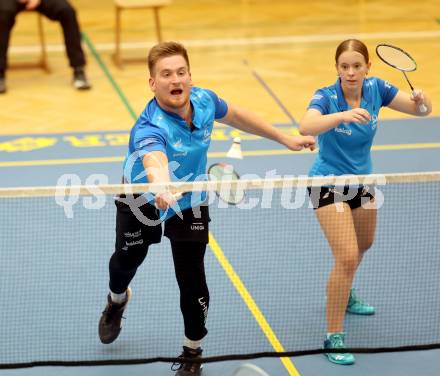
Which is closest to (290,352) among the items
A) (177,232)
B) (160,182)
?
(177,232)

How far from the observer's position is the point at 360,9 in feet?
50.1

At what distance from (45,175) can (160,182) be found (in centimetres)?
420

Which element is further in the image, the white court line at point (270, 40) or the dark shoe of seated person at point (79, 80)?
the white court line at point (270, 40)

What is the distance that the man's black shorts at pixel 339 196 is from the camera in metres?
5.80

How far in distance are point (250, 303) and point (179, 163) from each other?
5.05 feet

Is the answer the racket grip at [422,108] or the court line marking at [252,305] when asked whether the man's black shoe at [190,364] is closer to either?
the court line marking at [252,305]

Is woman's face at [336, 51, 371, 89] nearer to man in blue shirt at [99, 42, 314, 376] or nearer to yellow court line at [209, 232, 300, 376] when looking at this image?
man in blue shirt at [99, 42, 314, 376]

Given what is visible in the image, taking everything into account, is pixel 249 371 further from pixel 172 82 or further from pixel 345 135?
pixel 345 135

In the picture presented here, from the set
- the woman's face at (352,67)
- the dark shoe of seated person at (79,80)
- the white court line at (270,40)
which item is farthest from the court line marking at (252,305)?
the white court line at (270,40)

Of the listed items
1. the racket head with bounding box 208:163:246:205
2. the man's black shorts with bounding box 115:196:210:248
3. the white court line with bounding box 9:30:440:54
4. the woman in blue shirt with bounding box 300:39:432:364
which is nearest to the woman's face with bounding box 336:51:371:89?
the woman in blue shirt with bounding box 300:39:432:364

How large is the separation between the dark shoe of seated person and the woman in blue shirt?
6.03m

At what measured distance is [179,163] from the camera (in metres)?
5.35

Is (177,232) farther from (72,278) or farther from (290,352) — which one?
(72,278)

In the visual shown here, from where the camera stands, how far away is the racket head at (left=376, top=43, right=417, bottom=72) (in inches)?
243
